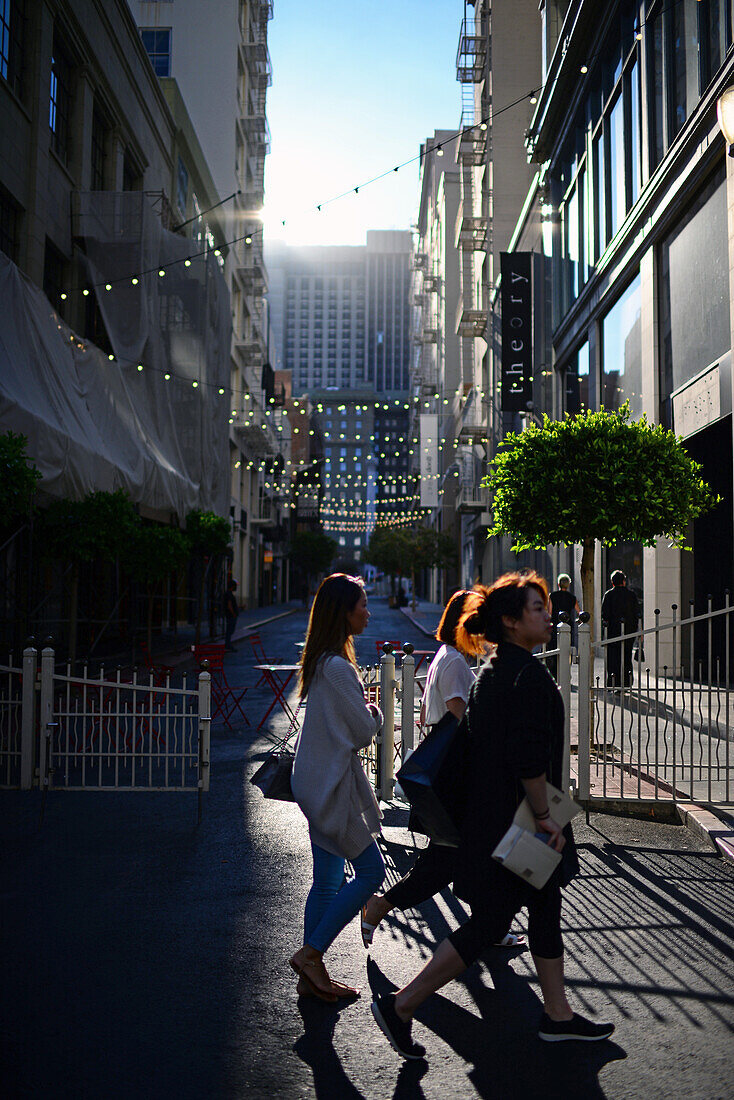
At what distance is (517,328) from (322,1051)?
96.9 ft

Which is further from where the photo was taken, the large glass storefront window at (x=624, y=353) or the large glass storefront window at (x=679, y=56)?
the large glass storefront window at (x=624, y=353)

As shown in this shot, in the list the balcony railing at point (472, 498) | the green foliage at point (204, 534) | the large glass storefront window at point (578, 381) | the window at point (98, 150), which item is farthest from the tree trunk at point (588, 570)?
the balcony railing at point (472, 498)

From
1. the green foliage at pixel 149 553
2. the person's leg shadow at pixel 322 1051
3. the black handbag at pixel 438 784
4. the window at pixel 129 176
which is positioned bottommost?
the person's leg shadow at pixel 322 1051

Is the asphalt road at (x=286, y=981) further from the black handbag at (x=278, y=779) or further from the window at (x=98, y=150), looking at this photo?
the window at (x=98, y=150)

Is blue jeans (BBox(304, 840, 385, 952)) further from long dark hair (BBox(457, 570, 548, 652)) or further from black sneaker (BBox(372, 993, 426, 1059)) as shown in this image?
long dark hair (BBox(457, 570, 548, 652))

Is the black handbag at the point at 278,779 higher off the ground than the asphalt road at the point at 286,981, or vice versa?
the black handbag at the point at 278,779

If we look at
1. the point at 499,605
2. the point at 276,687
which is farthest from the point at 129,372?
the point at 499,605

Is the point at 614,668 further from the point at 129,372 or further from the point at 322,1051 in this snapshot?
the point at 129,372

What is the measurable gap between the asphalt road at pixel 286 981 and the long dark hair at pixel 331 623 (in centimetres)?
139

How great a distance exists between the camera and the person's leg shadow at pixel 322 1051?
10.9 feet

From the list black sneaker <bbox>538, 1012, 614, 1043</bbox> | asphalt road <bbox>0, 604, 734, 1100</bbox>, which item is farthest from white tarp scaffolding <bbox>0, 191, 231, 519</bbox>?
black sneaker <bbox>538, 1012, 614, 1043</bbox>

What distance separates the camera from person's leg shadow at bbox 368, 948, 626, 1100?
3348 mm

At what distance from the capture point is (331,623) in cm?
428

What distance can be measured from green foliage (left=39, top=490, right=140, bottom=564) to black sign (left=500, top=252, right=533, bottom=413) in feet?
57.9
